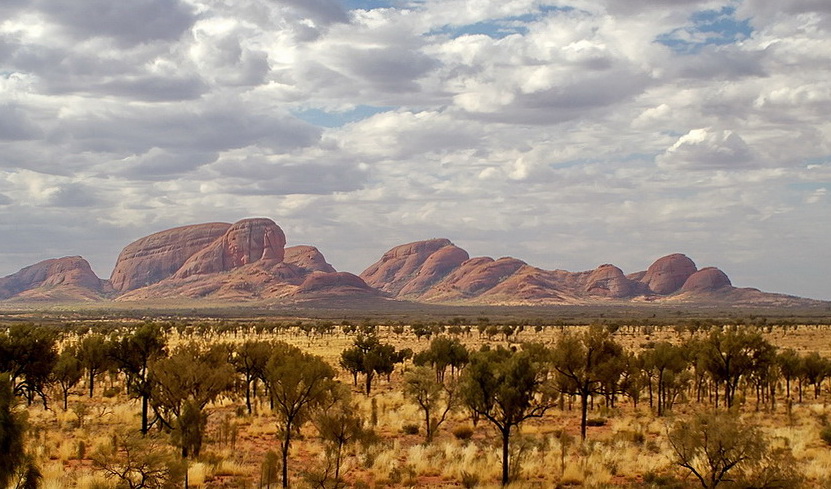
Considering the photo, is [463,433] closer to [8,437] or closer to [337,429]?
[337,429]

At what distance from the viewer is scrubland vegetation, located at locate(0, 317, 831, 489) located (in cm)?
1886

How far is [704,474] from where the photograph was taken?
2142 cm

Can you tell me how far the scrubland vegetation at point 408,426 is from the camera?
18.9m

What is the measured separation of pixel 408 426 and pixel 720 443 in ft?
48.2

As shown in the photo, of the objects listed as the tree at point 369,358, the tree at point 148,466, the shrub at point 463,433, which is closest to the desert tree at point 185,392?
the tree at point 148,466

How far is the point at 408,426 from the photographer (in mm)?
30547

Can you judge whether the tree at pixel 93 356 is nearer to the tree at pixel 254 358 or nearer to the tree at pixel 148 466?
the tree at pixel 254 358

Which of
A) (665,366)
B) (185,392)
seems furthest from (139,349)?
(665,366)

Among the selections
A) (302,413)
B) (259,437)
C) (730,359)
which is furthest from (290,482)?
(730,359)

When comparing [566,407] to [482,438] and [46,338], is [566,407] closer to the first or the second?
[482,438]

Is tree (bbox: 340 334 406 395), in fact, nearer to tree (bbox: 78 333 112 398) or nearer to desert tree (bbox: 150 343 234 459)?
tree (bbox: 78 333 112 398)

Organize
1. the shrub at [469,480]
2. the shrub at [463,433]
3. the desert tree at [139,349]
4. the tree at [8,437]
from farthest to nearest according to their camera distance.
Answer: the desert tree at [139,349] < the shrub at [463,433] < the shrub at [469,480] < the tree at [8,437]

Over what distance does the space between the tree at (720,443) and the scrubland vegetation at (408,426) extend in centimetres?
5

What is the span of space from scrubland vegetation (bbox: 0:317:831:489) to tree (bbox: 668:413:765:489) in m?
0.05
